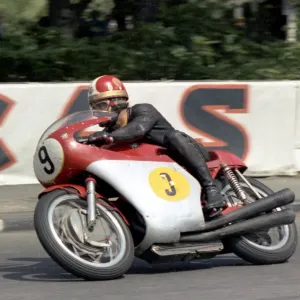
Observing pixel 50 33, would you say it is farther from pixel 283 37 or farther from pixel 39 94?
pixel 283 37

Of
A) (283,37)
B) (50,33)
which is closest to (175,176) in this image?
(50,33)

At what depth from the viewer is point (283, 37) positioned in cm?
1661

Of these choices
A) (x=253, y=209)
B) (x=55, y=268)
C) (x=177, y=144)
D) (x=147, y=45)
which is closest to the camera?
(x=177, y=144)

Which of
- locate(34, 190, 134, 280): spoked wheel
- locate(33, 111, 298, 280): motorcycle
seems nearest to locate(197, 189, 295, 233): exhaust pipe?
locate(33, 111, 298, 280): motorcycle

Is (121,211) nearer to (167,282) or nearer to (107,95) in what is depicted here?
(167,282)

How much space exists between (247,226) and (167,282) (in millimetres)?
777

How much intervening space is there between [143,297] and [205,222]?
3.21 feet

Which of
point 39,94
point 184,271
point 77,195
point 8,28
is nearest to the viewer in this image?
point 77,195

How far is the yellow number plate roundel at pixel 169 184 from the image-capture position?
6727 millimetres

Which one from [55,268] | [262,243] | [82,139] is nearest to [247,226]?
[262,243]

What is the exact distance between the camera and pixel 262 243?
7207 millimetres

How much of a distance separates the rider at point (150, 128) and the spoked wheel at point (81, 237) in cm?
60

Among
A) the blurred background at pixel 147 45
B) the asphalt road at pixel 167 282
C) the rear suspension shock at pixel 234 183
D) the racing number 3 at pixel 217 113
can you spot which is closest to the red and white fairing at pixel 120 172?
the asphalt road at pixel 167 282

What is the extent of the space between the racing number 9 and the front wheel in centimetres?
141
